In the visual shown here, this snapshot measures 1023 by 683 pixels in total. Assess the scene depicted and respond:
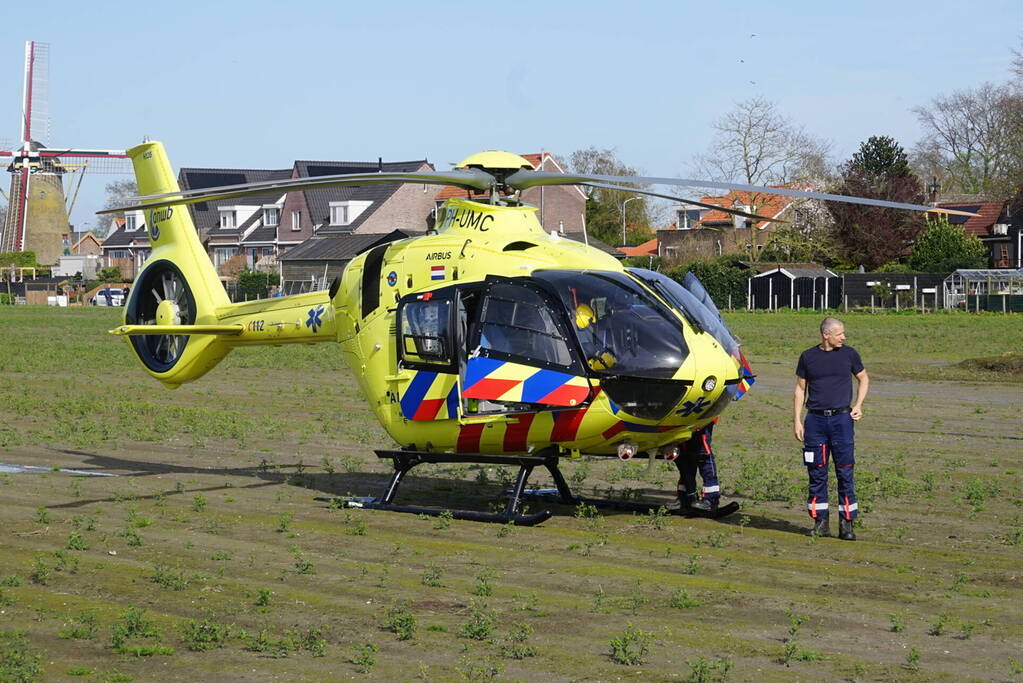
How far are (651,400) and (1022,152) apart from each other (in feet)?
255

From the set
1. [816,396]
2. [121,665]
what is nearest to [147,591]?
[121,665]

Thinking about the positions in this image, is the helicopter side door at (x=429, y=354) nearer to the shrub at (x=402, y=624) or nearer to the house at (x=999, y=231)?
the shrub at (x=402, y=624)

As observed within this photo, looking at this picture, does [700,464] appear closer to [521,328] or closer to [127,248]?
[521,328]

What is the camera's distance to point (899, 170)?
268ft

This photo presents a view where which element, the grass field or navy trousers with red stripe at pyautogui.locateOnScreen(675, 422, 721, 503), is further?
navy trousers with red stripe at pyautogui.locateOnScreen(675, 422, 721, 503)

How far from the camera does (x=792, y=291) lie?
6781 centimetres

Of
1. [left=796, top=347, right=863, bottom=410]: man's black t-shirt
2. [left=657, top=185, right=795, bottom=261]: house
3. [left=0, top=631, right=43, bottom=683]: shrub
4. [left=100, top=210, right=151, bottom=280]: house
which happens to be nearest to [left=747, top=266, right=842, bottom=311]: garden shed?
[left=657, top=185, right=795, bottom=261]: house

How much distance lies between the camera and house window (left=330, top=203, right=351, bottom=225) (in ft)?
289

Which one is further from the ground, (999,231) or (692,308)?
(999,231)

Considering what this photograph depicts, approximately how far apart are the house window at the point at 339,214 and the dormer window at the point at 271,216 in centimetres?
888

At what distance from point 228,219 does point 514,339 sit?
92976 mm

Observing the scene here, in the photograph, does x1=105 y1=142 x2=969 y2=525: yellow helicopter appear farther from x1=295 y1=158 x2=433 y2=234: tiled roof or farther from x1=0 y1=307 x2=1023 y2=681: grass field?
x1=295 y1=158 x2=433 y2=234: tiled roof

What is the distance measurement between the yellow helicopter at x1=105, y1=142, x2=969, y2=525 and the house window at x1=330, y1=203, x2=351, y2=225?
75.3 metres

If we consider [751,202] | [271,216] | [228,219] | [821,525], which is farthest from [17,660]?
[228,219]
